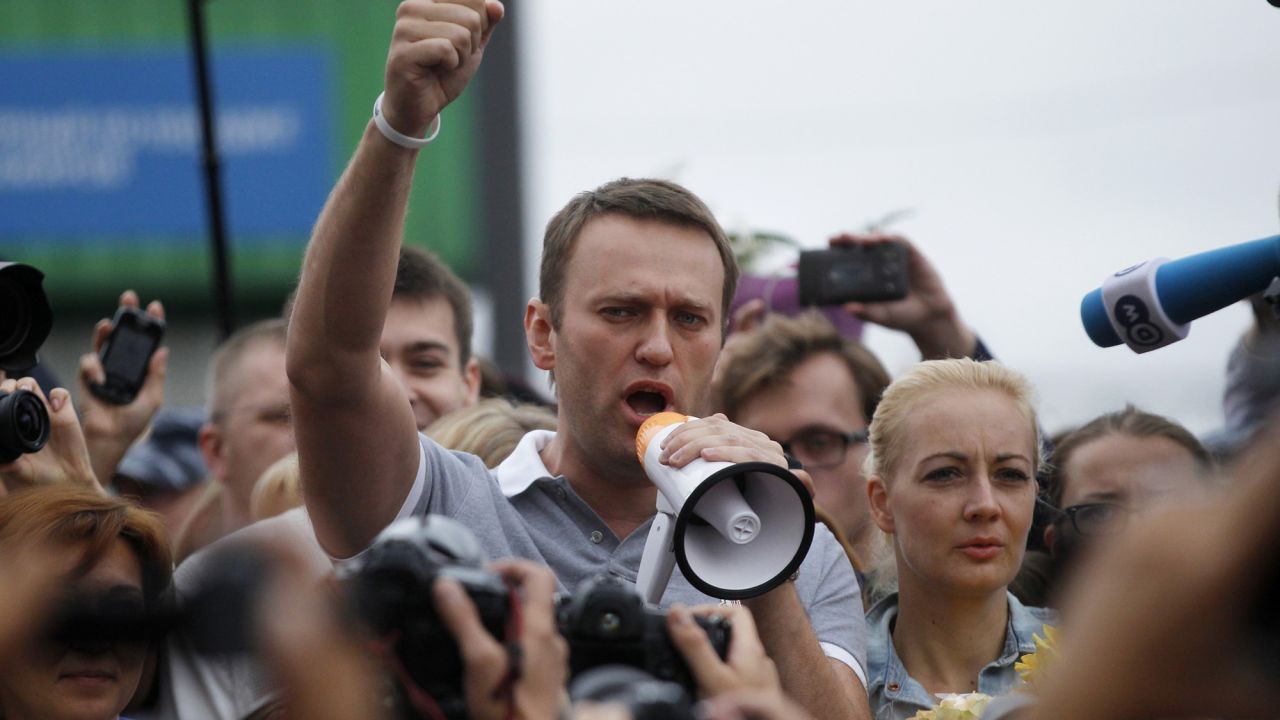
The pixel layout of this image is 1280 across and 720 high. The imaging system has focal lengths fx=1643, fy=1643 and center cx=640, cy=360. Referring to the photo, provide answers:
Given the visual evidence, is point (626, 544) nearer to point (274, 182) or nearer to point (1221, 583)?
point (1221, 583)

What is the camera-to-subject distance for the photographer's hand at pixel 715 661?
2.23 meters

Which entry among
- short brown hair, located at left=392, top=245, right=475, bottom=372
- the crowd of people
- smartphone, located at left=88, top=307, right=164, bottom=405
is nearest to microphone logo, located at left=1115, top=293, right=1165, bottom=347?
the crowd of people

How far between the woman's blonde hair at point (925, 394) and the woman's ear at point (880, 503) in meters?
0.02

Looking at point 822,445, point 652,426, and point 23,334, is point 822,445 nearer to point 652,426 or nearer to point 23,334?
point 652,426

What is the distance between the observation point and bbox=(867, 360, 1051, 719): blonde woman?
11.6ft

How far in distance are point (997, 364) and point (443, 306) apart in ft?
5.78

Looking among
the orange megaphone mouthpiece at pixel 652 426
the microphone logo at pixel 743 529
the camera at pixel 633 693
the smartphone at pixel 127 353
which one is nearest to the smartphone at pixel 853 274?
the orange megaphone mouthpiece at pixel 652 426

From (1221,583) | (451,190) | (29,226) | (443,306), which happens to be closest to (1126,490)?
(443,306)

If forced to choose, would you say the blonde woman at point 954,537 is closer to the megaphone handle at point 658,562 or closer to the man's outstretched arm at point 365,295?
the megaphone handle at point 658,562

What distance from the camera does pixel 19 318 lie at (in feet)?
11.1

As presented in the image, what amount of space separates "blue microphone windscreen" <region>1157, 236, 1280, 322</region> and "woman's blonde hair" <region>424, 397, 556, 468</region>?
1.98m

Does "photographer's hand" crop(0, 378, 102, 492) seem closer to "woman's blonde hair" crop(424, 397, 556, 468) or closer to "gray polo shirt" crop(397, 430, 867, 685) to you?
"woman's blonde hair" crop(424, 397, 556, 468)

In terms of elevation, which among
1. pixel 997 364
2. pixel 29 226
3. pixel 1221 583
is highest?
pixel 1221 583

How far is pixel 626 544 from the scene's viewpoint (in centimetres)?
343
